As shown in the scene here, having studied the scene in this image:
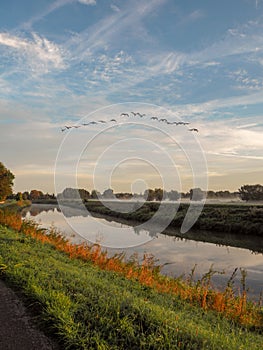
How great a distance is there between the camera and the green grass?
188 inches

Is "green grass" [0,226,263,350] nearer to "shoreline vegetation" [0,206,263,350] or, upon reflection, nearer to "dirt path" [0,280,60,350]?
"shoreline vegetation" [0,206,263,350]

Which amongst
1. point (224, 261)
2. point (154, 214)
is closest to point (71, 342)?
point (224, 261)

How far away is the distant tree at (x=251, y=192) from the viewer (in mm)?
Answer: 74312

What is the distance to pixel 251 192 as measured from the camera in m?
76.4

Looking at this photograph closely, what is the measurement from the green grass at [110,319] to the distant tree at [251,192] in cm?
7026

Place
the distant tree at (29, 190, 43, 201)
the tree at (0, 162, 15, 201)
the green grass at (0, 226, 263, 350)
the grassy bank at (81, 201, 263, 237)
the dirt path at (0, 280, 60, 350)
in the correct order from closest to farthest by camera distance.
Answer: the dirt path at (0, 280, 60, 350) < the green grass at (0, 226, 263, 350) < the grassy bank at (81, 201, 263, 237) < the tree at (0, 162, 15, 201) < the distant tree at (29, 190, 43, 201)

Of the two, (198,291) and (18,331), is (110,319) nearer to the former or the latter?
(18,331)

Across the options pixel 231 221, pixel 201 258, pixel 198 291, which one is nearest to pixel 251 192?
pixel 231 221

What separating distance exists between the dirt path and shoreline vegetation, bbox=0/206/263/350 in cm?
20

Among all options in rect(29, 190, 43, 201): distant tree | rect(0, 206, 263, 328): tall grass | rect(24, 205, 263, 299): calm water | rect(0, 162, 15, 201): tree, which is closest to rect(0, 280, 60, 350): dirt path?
rect(0, 206, 263, 328): tall grass

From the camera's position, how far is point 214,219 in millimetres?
36125

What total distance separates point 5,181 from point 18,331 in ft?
234

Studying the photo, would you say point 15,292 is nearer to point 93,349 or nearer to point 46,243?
point 93,349

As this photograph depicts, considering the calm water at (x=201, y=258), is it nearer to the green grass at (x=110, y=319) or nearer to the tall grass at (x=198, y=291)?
the tall grass at (x=198, y=291)
